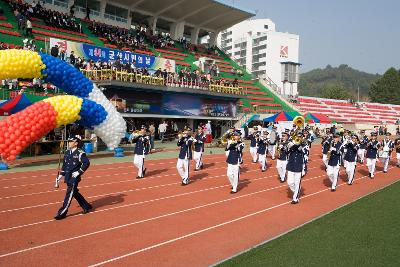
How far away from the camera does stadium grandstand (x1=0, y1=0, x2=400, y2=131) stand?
26.2 m

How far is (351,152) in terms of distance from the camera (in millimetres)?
15250

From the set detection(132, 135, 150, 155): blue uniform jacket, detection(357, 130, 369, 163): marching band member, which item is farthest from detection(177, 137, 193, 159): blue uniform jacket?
detection(357, 130, 369, 163): marching band member

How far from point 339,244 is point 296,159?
4.49 m

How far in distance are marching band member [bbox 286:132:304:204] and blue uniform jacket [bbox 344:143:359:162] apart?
393 centimetres

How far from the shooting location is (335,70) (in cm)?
19950

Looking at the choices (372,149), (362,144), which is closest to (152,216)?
(372,149)

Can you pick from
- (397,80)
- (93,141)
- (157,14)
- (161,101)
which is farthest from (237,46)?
(93,141)

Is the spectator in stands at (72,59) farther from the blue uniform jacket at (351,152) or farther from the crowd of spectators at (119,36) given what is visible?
the blue uniform jacket at (351,152)

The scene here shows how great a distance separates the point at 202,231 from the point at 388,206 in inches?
230

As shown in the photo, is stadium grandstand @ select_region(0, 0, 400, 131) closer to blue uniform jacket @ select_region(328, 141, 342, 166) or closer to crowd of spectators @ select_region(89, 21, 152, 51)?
crowd of spectators @ select_region(89, 21, 152, 51)

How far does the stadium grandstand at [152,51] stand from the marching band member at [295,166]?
16.1m

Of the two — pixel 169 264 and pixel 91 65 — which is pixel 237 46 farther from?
pixel 169 264

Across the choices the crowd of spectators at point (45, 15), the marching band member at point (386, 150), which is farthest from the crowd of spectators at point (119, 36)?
the marching band member at point (386, 150)

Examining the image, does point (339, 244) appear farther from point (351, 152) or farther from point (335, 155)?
point (351, 152)
